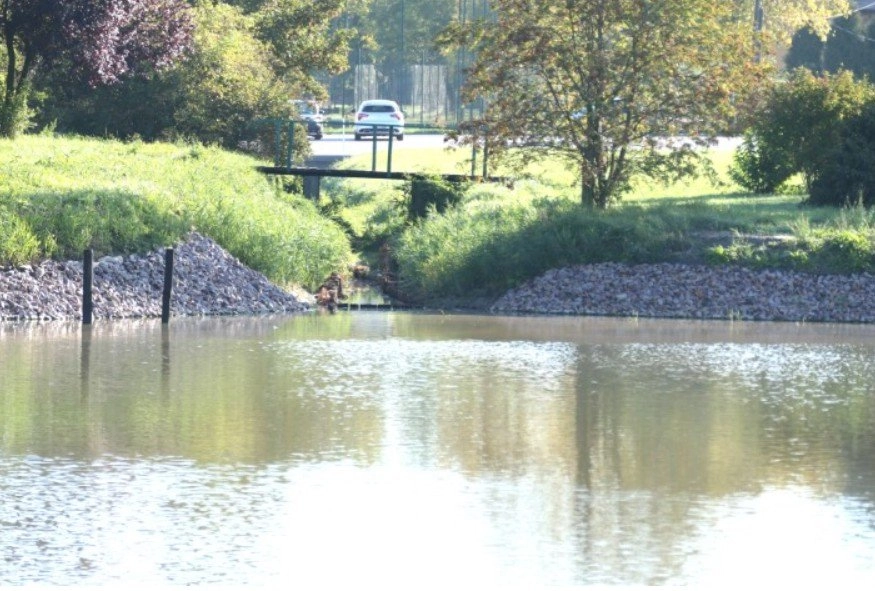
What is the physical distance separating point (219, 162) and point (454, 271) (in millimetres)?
10617

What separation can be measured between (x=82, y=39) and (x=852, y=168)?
18818 mm

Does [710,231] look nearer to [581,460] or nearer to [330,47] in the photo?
[581,460]

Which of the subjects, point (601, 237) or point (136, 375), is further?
point (601, 237)

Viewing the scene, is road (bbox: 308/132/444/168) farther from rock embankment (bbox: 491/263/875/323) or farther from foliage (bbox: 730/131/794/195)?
rock embankment (bbox: 491/263/875/323)

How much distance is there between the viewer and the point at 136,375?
18.6 meters

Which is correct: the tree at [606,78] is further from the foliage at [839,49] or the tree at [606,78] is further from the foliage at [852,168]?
the foliage at [839,49]

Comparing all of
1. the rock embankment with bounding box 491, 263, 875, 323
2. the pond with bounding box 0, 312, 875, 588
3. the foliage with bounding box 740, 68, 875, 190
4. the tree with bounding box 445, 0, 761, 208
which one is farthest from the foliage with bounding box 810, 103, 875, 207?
the pond with bounding box 0, 312, 875, 588

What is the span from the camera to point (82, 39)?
39875 mm

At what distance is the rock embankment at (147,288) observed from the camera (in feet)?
79.9

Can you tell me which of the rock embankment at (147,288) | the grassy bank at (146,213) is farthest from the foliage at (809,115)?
the rock embankment at (147,288)

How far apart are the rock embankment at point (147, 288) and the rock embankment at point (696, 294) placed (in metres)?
4.14

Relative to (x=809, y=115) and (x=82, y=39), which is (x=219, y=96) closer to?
(x=82, y=39)

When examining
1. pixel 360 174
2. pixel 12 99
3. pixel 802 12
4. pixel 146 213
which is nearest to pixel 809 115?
pixel 360 174

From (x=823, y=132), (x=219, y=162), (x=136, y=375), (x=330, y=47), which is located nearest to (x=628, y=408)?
(x=136, y=375)
